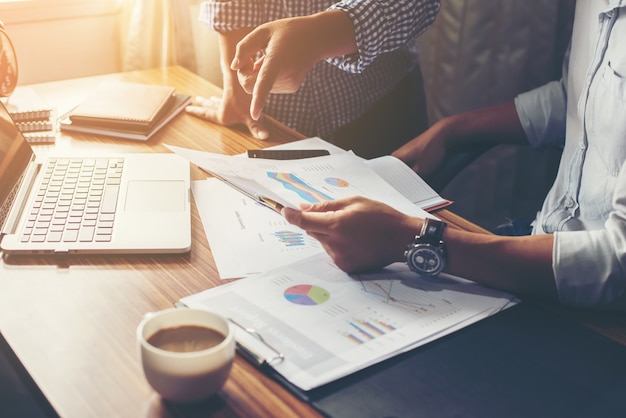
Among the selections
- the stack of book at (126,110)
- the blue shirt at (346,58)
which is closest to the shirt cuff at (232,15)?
the blue shirt at (346,58)

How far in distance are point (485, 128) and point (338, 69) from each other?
16.2 inches

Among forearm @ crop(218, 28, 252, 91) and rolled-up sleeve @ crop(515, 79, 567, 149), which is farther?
forearm @ crop(218, 28, 252, 91)

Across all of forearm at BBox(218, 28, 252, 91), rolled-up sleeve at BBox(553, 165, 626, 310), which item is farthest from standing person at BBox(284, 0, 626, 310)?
forearm at BBox(218, 28, 252, 91)

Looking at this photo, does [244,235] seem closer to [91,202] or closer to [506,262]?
[91,202]

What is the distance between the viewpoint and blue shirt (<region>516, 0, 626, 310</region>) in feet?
2.94

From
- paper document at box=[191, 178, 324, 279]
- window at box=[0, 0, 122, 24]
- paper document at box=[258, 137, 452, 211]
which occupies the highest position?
window at box=[0, 0, 122, 24]

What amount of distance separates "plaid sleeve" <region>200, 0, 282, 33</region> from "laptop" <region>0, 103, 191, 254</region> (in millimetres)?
381

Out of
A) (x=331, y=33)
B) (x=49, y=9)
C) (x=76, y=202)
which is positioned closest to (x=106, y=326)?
(x=76, y=202)

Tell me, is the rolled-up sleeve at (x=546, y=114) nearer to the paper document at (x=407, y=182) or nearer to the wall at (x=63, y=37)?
the paper document at (x=407, y=182)

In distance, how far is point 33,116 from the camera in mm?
1421

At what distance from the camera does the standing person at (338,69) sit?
4.22 feet

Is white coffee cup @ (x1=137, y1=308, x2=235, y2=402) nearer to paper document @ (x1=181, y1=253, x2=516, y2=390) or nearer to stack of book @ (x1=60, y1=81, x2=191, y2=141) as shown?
paper document @ (x1=181, y1=253, x2=516, y2=390)

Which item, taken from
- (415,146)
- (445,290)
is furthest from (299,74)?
(445,290)

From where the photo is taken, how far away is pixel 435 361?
78cm
